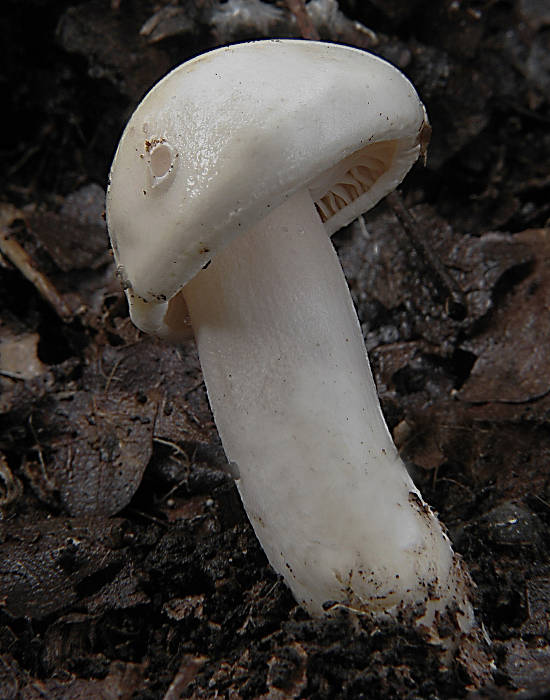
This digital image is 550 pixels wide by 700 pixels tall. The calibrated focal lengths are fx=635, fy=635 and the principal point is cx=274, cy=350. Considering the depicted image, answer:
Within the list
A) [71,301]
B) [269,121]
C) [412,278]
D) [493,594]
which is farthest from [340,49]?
[71,301]

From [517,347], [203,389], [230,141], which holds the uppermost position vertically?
[230,141]

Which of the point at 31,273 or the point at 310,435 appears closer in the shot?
the point at 310,435

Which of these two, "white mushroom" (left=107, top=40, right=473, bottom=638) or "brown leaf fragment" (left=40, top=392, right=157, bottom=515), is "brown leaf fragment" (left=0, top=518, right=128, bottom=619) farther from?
"white mushroom" (left=107, top=40, right=473, bottom=638)

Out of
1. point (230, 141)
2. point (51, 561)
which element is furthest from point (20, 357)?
point (230, 141)

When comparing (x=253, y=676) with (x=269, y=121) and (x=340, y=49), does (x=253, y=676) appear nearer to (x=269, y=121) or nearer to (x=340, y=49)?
(x=269, y=121)

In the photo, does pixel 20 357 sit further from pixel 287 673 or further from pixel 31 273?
pixel 287 673

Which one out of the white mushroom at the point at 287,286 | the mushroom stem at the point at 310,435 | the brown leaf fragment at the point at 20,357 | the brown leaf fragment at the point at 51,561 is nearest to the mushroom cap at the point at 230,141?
the white mushroom at the point at 287,286
